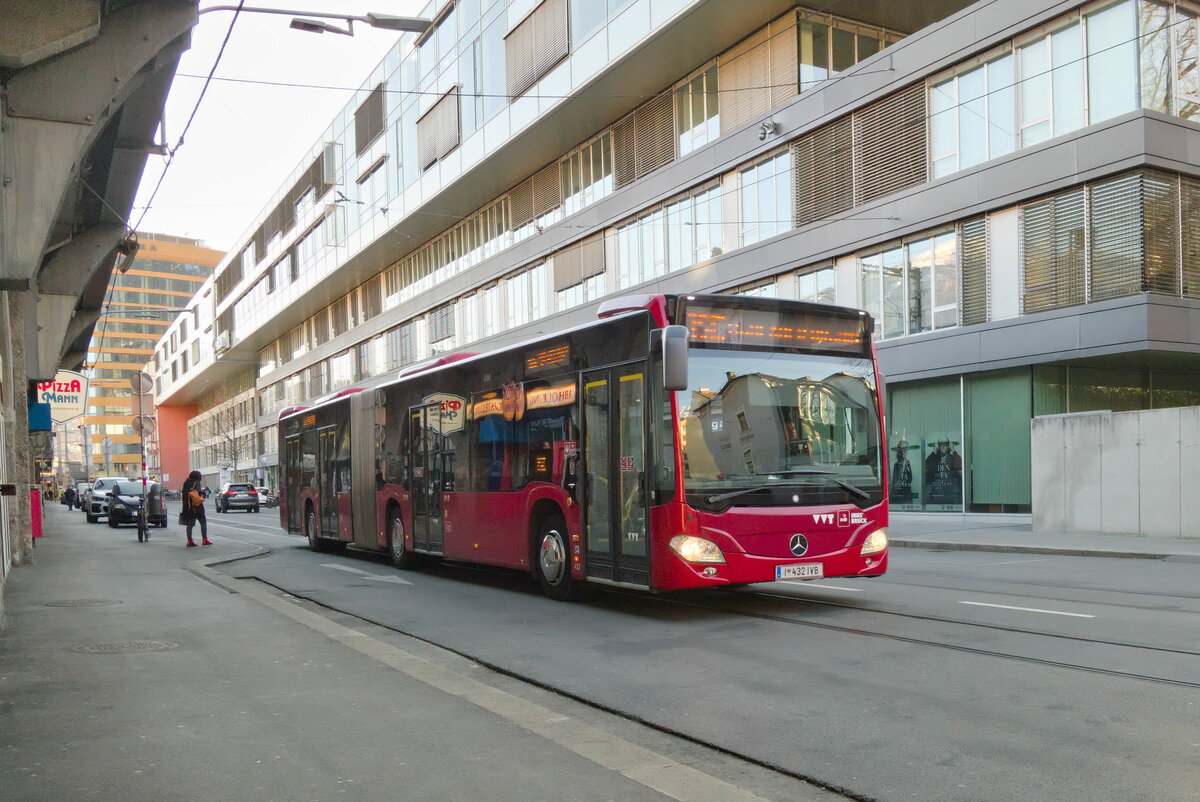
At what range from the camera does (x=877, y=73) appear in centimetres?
2598

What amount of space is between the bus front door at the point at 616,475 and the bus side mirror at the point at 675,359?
78 centimetres

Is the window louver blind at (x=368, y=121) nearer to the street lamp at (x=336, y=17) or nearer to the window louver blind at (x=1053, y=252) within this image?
the window louver blind at (x=1053, y=252)

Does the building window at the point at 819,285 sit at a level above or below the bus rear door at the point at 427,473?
above

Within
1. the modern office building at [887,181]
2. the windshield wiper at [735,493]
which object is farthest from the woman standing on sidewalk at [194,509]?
the windshield wiper at [735,493]

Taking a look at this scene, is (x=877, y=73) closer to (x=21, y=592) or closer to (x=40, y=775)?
(x=21, y=592)

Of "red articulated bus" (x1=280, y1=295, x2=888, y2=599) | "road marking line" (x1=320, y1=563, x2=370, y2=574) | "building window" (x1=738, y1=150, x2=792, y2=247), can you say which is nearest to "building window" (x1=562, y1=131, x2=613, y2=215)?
"building window" (x1=738, y1=150, x2=792, y2=247)

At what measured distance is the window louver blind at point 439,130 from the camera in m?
41.6

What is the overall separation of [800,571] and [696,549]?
105 centimetres

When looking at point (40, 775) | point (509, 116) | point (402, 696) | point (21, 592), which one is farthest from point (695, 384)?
point (509, 116)

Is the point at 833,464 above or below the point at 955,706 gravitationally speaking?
above

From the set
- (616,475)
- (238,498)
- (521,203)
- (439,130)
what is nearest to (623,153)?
(521,203)

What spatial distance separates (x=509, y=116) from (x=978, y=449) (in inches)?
798

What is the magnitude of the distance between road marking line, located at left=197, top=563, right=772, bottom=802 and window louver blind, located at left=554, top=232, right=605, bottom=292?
2804cm

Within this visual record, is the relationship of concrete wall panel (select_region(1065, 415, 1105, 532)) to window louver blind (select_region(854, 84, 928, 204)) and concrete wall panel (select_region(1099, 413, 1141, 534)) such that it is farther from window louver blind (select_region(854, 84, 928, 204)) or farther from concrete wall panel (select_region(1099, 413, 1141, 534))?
window louver blind (select_region(854, 84, 928, 204))
